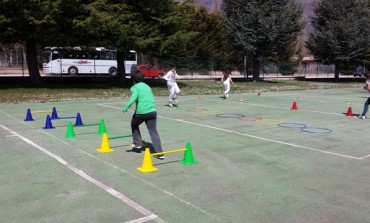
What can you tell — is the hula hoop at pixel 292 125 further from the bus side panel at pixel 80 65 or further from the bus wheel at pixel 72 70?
the bus side panel at pixel 80 65

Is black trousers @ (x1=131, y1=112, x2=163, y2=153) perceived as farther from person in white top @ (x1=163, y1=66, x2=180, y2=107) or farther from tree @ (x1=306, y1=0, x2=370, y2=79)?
tree @ (x1=306, y1=0, x2=370, y2=79)

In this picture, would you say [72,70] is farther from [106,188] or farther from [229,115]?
[106,188]

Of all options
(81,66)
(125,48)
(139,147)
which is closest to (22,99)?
(125,48)

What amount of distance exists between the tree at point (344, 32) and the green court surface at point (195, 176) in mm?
30983

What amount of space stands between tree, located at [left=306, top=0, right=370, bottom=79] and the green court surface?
31.0m

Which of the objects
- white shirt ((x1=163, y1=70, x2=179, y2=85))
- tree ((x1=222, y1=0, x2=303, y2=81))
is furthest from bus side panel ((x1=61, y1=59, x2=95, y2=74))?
white shirt ((x1=163, y1=70, x2=179, y2=85))

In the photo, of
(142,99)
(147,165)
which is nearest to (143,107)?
(142,99)

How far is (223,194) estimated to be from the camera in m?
5.50

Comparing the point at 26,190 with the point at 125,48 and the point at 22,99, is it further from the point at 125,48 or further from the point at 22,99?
the point at 125,48

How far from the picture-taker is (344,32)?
3919 centimetres

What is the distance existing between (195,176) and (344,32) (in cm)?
3755

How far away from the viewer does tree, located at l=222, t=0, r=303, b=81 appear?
34.5 meters

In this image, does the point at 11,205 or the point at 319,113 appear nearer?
the point at 11,205

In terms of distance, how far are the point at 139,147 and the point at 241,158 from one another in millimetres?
2033
